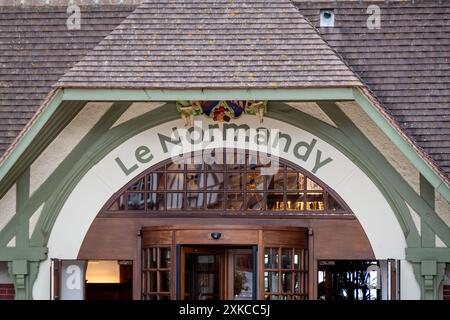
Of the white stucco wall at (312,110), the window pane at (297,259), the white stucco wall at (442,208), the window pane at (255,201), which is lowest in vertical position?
the window pane at (297,259)

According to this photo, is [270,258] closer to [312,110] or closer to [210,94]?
[312,110]

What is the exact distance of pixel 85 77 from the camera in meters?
Answer: 18.4

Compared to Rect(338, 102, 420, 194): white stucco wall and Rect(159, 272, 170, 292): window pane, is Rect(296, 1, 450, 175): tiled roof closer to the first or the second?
Rect(338, 102, 420, 194): white stucco wall

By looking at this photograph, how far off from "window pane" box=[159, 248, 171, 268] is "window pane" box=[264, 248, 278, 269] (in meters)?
1.30

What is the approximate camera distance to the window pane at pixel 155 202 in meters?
19.8

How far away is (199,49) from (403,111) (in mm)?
2895

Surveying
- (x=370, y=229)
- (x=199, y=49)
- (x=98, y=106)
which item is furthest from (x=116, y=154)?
(x=370, y=229)

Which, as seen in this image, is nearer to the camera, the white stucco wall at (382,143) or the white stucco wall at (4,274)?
the white stucco wall at (382,143)

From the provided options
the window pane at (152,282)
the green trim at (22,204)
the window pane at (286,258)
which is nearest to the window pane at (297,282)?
the window pane at (286,258)

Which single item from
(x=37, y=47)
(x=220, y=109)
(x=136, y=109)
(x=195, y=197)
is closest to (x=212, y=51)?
(x=220, y=109)

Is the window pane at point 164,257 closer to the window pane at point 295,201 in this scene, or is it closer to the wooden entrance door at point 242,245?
the wooden entrance door at point 242,245

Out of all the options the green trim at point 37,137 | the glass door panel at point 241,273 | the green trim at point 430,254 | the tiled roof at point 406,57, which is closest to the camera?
the green trim at point 37,137

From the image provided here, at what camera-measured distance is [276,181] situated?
19.7 metres

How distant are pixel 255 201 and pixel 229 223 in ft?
1.59
